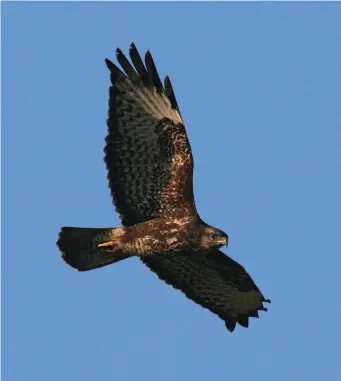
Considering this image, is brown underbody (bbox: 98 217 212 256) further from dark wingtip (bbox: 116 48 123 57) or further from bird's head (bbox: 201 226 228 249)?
dark wingtip (bbox: 116 48 123 57)

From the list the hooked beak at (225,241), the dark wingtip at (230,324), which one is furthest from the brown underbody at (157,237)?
the dark wingtip at (230,324)

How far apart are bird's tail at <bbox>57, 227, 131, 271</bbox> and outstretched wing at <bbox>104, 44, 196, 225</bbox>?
0.40 meters


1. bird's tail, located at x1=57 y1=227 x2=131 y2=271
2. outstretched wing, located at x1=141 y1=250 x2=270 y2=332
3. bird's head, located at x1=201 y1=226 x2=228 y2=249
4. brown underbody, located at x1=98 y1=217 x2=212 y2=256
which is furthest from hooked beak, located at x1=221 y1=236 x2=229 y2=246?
bird's tail, located at x1=57 y1=227 x2=131 y2=271

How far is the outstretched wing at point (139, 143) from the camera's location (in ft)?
48.6

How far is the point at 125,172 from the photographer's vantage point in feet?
49.0

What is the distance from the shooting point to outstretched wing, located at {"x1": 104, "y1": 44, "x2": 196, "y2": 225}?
14.8 meters

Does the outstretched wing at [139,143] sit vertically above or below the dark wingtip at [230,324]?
above

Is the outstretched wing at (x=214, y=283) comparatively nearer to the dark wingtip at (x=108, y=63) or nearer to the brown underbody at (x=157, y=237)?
the brown underbody at (x=157, y=237)

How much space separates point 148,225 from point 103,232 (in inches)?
23.4

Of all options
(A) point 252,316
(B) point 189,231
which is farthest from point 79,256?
(A) point 252,316

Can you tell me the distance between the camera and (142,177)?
15.0 metres

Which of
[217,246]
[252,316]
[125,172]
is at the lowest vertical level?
[252,316]

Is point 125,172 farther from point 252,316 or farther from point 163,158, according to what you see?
point 252,316

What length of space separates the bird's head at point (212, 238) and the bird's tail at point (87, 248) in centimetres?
105
